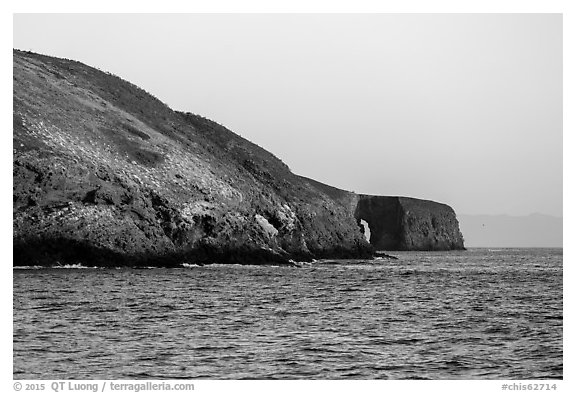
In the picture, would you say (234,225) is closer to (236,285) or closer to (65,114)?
(65,114)

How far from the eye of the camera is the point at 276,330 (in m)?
32.9

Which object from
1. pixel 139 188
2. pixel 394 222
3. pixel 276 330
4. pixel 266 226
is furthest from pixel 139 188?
pixel 394 222

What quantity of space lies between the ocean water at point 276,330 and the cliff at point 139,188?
44.2ft

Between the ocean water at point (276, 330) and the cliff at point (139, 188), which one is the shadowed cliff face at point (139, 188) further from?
the ocean water at point (276, 330)

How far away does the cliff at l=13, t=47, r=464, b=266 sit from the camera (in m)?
70.0

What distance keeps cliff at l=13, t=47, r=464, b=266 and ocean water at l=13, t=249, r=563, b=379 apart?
13.5m

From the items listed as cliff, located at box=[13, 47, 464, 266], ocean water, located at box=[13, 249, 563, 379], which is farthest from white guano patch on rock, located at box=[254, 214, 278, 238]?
ocean water, located at box=[13, 249, 563, 379]

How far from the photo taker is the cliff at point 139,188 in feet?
230

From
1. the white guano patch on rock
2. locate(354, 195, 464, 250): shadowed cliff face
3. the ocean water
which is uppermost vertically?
locate(354, 195, 464, 250): shadowed cliff face

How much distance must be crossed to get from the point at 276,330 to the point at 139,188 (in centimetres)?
4939

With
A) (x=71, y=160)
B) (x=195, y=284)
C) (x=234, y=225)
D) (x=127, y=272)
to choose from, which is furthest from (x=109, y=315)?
(x=234, y=225)

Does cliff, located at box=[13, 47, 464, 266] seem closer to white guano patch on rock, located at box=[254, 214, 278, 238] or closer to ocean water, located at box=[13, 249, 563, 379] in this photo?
white guano patch on rock, located at box=[254, 214, 278, 238]

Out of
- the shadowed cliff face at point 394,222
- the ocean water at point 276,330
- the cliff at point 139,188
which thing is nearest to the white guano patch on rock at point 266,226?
the cliff at point 139,188
